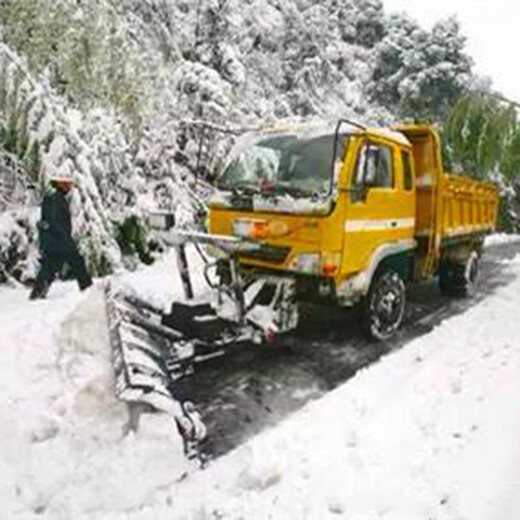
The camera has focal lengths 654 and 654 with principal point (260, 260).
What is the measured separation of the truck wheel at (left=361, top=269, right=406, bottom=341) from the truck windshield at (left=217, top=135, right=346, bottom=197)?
155cm

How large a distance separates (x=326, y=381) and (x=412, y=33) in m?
25.0

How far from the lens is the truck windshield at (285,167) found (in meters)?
6.82

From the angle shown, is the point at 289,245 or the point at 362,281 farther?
the point at 362,281

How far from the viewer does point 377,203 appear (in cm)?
734

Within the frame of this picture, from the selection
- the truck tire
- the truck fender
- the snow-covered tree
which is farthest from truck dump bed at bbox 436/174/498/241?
the snow-covered tree

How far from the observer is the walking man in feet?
26.8

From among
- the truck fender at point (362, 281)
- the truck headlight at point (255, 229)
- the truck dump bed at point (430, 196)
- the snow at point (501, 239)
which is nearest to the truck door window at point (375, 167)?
the truck fender at point (362, 281)

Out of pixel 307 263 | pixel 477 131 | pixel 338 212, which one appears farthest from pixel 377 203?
pixel 477 131

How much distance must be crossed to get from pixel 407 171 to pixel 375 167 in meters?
1.11

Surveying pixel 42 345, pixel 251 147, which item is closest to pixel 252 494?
pixel 42 345

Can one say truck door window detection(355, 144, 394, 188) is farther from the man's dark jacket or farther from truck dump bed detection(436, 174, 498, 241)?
the man's dark jacket

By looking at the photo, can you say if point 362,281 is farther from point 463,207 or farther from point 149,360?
point 463,207

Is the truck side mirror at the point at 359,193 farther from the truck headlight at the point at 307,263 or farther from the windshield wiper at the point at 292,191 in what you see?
the truck headlight at the point at 307,263

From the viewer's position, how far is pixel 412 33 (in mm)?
28062
